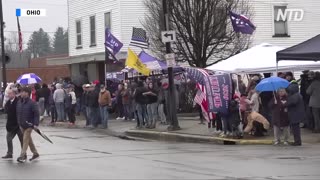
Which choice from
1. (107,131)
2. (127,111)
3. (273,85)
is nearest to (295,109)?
(273,85)

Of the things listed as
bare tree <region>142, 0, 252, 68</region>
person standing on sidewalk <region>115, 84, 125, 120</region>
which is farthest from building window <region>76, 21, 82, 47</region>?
person standing on sidewalk <region>115, 84, 125, 120</region>

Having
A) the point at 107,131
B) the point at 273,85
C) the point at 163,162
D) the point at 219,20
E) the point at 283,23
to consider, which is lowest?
the point at 107,131

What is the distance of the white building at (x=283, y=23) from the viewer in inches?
1393

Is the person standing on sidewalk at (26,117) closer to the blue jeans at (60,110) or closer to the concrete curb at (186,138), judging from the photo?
the concrete curb at (186,138)

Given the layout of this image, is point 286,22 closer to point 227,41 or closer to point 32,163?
point 227,41

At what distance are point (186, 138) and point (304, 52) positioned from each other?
4382 mm

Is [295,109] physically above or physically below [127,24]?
below

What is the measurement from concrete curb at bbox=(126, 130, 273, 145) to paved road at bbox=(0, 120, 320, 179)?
0.70 meters

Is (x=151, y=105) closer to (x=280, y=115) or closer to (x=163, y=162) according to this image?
(x=280, y=115)

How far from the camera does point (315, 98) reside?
1764cm

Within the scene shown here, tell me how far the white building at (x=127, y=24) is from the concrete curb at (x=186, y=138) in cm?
1285

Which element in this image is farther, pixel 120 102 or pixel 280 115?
pixel 120 102

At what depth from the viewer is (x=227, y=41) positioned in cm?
3069

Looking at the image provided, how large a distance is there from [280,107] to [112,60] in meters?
12.4
